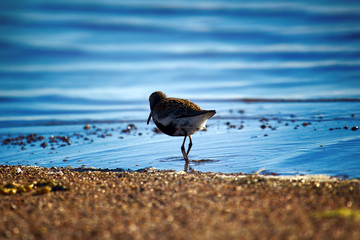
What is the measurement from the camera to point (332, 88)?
14.7 m

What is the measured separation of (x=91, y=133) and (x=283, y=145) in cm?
535

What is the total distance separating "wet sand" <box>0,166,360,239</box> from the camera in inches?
120

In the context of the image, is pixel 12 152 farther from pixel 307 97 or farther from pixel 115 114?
pixel 307 97

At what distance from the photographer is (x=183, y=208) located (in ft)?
11.9

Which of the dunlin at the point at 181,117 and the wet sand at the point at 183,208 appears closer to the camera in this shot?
the wet sand at the point at 183,208

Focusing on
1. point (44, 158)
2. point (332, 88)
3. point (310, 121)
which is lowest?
point (44, 158)

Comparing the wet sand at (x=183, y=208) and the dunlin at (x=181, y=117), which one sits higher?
the dunlin at (x=181, y=117)

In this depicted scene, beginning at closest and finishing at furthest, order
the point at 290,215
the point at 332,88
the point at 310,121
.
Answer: the point at 290,215
the point at 310,121
the point at 332,88

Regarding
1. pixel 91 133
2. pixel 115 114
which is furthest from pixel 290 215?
pixel 115 114

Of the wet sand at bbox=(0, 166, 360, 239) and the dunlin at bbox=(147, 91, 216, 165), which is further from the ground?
the dunlin at bbox=(147, 91, 216, 165)

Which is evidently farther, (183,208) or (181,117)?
(181,117)

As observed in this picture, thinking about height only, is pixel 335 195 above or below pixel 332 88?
below

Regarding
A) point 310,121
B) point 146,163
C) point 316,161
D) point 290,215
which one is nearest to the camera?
point 290,215

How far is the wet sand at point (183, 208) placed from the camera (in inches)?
120
